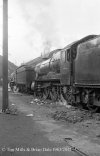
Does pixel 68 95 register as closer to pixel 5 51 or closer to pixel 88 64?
pixel 88 64

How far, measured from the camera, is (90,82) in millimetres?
14656

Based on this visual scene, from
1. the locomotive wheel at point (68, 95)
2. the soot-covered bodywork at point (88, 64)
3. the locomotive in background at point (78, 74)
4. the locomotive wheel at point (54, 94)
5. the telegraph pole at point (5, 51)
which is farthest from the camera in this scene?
the locomotive wheel at point (54, 94)

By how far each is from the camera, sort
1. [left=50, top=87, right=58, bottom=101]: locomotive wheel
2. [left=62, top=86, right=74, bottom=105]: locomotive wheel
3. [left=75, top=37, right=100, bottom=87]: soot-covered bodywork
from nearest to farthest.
Answer: [left=75, top=37, right=100, bottom=87]: soot-covered bodywork → [left=62, top=86, right=74, bottom=105]: locomotive wheel → [left=50, top=87, right=58, bottom=101]: locomotive wheel

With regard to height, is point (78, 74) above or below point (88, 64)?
below

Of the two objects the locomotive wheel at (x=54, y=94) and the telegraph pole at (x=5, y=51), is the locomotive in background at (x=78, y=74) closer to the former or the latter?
the locomotive wheel at (x=54, y=94)

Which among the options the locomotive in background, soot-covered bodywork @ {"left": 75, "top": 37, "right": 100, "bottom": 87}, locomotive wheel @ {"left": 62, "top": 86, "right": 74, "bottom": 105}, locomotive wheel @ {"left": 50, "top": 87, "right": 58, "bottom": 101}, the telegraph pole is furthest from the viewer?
locomotive wheel @ {"left": 50, "top": 87, "right": 58, "bottom": 101}

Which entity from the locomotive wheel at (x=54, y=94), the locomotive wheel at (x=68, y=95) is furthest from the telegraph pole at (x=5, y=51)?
the locomotive wheel at (x=54, y=94)

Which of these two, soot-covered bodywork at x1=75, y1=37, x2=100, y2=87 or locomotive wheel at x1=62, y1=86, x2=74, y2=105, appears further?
locomotive wheel at x1=62, y1=86, x2=74, y2=105

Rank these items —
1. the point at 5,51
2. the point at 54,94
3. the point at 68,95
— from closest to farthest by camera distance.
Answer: the point at 5,51 → the point at 68,95 → the point at 54,94

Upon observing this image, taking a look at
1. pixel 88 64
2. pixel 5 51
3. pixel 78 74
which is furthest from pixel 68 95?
pixel 5 51

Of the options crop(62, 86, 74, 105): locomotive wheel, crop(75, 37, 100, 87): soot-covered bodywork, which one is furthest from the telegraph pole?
crop(62, 86, 74, 105): locomotive wheel

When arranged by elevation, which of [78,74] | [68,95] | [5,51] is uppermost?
[5,51]

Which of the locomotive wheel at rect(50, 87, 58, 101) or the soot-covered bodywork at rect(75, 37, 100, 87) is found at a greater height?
the soot-covered bodywork at rect(75, 37, 100, 87)

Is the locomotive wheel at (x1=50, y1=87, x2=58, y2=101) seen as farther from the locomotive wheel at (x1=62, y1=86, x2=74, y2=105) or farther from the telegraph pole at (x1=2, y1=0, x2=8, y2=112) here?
the telegraph pole at (x1=2, y1=0, x2=8, y2=112)
